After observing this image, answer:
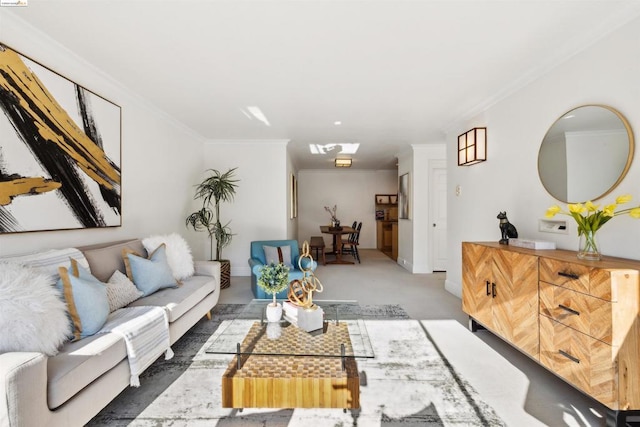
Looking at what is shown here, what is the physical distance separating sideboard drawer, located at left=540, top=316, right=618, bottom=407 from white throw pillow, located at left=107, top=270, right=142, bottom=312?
3.10m

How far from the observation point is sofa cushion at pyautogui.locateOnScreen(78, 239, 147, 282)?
2.36 meters

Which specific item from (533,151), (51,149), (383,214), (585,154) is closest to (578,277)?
(585,154)

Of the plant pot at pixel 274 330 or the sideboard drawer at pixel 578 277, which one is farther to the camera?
the plant pot at pixel 274 330

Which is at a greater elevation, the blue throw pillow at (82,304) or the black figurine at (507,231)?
the black figurine at (507,231)

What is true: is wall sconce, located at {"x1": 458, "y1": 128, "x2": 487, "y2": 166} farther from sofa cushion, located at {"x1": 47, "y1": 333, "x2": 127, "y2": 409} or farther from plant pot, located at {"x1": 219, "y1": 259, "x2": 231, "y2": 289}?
sofa cushion, located at {"x1": 47, "y1": 333, "x2": 127, "y2": 409}

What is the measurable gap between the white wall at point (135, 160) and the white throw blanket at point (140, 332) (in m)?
0.93

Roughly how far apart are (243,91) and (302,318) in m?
2.46

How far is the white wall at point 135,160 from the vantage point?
2.18m

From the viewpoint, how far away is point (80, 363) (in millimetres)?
1526

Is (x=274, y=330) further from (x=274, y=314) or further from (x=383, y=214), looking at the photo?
(x=383, y=214)

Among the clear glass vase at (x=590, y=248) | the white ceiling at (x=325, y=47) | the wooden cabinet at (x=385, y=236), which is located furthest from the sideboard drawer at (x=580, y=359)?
the wooden cabinet at (x=385, y=236)

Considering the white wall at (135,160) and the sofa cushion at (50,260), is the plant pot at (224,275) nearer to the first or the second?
the white wall at (135,160)

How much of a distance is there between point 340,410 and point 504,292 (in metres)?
1.67

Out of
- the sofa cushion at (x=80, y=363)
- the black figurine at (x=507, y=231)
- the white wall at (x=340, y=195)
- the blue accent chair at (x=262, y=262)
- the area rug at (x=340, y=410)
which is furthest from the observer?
the white wall at (x=340, y=195)
